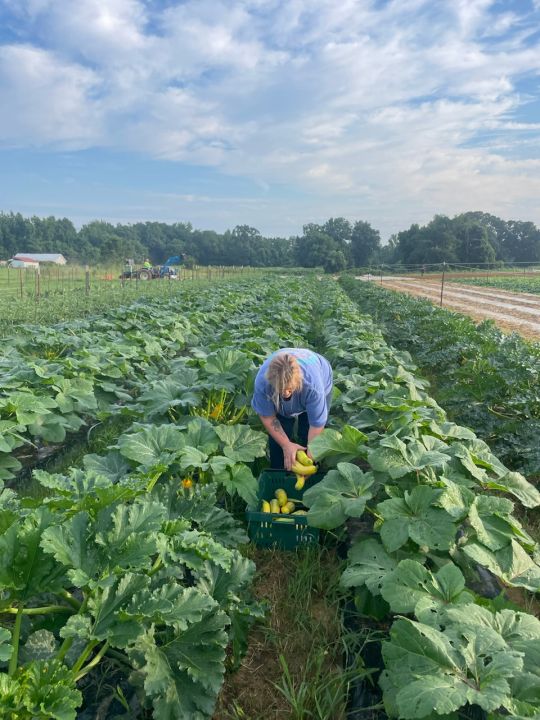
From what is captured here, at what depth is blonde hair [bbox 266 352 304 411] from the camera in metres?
3.52

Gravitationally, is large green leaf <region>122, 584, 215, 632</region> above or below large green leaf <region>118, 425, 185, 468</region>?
below

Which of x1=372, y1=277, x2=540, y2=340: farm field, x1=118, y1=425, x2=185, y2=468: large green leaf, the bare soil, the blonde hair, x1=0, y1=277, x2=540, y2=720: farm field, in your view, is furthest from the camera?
x1=372, y1=277, x2=540, y2=340: farm field

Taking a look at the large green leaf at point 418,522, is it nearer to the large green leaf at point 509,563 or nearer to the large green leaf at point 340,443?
the large green leaf at point 509,563

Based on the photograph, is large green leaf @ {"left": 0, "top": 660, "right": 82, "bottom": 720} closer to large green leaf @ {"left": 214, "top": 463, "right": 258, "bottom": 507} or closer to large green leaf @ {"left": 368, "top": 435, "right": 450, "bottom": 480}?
large green leaf @ {"left": 214, "top": 463, "right": 258, "bottom": 507}

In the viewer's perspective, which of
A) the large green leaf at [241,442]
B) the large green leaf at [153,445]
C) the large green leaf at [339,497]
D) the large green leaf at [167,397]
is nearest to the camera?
the large green leaf at [339,497]

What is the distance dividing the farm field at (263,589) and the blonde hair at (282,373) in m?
0.39

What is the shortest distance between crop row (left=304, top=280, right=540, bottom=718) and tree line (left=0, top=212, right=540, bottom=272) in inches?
2910

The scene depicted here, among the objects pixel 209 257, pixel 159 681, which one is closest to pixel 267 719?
pixel 159 681

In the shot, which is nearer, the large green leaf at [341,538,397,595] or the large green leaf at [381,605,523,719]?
the large green leaf at [381,605,523,719]

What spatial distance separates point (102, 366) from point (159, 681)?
15.2ft

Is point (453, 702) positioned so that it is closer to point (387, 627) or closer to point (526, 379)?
point (387, 627)

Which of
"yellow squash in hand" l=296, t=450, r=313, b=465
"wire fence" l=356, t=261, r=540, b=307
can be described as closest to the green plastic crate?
"yellow squash in hand" l=296, t=450, r=313, b=465

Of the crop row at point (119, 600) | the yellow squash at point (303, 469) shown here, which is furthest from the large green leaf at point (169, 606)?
the yellow squash at point (303, 469)

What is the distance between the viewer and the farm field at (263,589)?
1654 mm
